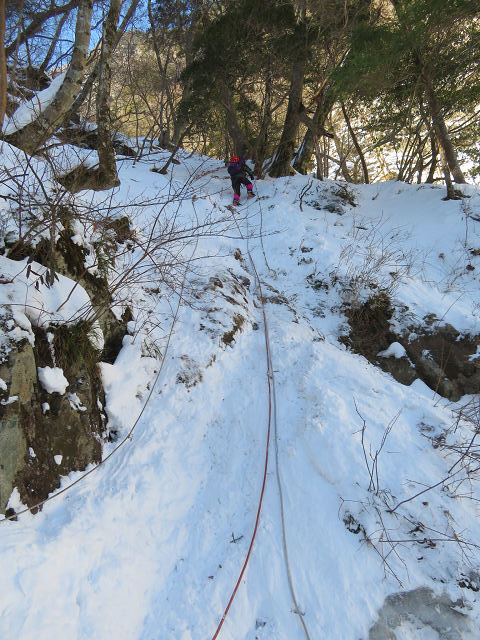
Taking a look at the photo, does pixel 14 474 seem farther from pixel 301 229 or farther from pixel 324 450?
pixel 301 229

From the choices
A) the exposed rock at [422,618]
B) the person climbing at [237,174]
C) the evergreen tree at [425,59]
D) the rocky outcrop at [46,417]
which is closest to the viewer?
the exposed rock at [422,618]

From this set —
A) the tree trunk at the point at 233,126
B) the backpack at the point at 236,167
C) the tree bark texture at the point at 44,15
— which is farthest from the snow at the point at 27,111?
the tree bark texture at the point at 44,15

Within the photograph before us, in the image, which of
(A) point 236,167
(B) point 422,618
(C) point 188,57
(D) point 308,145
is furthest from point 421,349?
(C) point 188,57

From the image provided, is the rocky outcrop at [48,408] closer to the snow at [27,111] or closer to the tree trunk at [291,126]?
the snow at [27,111]

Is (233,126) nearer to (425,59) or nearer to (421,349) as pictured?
(425,59)

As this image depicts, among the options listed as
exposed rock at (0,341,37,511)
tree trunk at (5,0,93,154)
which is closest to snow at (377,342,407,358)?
exposed rock at (0,341,37,511)

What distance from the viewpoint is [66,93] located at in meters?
3.90

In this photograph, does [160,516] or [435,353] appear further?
[435,353]

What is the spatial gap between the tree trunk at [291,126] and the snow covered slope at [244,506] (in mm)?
7464

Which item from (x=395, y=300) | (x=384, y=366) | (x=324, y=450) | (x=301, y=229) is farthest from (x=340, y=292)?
(x=324, y=450)

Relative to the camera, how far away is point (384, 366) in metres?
4.44

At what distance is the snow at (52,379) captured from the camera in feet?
7.73

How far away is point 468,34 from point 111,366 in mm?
9417

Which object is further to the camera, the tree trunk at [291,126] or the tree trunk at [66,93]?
the tree trunk at [291,126]
